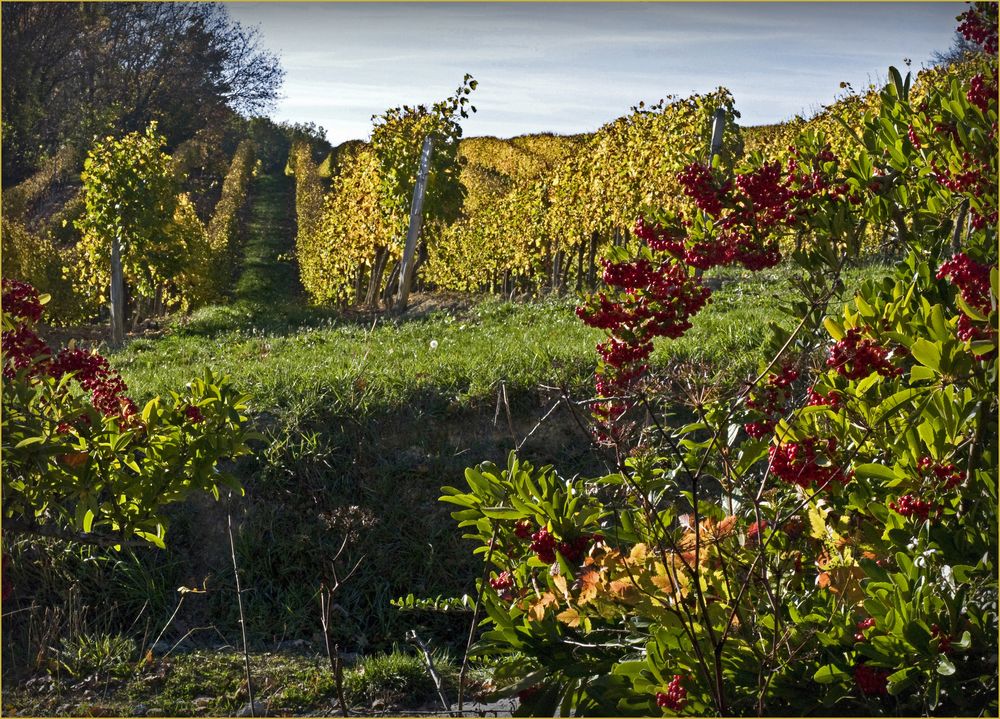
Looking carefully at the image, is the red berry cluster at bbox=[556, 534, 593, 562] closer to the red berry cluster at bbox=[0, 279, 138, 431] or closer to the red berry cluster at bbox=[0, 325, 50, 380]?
the red berry cluster at bbox=[0, 279, 138, 431]

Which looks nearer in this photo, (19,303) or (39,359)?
(39,359)

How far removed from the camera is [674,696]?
167 cm

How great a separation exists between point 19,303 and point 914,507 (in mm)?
2434

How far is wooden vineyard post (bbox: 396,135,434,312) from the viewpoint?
37.2ft

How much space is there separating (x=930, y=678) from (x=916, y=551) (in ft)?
1.01

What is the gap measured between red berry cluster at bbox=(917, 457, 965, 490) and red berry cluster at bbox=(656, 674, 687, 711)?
0.66 metres

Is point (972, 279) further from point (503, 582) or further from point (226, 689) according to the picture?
point (226, 689)

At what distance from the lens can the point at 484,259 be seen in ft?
50.6

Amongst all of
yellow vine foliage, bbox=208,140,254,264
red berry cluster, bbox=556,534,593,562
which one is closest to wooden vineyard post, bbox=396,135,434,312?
yellow vine foliage, bbox=208,140,254,264

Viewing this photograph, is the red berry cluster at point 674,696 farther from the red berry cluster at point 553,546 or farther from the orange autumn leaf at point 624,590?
the red berry cluster at point 553,546

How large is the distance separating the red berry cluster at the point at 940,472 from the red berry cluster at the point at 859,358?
0.81 ft

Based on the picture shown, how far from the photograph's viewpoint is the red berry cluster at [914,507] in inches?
69.9

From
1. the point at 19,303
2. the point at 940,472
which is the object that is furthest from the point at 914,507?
the point at 19,303

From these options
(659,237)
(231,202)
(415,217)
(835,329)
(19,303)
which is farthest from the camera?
(231,202)
